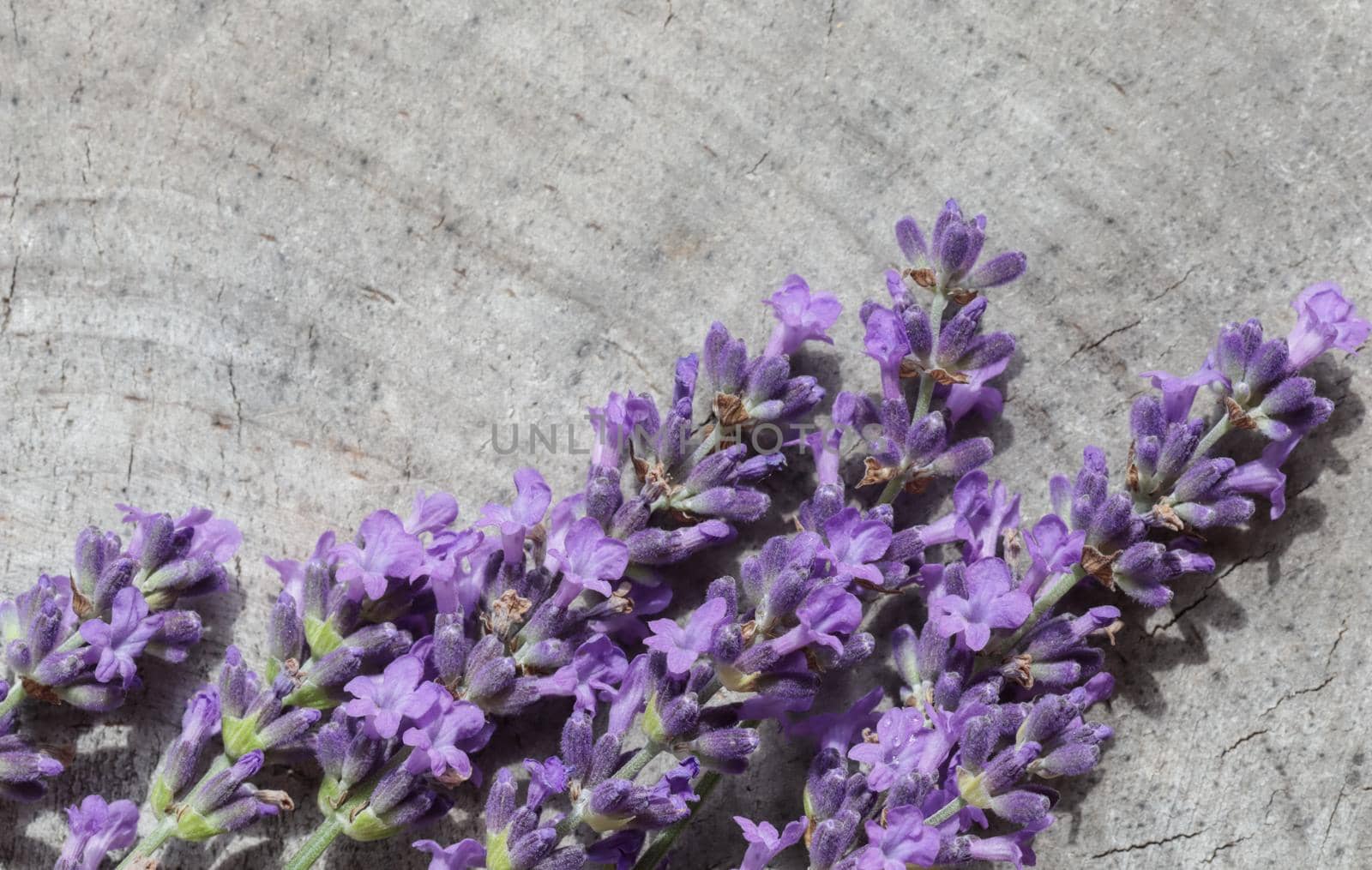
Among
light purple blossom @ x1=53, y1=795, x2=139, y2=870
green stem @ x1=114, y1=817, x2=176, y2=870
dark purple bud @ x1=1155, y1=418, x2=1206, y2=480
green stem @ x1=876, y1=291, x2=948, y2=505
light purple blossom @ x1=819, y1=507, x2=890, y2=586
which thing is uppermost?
dark purple bud @ x1=1155, y1=418, x2=1206, y2=480

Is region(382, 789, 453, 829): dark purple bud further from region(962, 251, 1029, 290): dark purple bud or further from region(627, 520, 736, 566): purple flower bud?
region(962, 251, 1029, 290): dark purple bud

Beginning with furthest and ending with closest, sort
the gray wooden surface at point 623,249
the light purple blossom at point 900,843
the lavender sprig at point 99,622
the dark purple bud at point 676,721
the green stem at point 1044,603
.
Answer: the gray wooden surface at point 623,249
the green stem at point 1044,603
the lavender sprig at point 99,622
the dark purple bud at point 676,721
the light purple blossom at point 900,843

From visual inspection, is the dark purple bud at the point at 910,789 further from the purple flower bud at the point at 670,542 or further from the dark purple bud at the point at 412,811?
the dark purple bud at the point at 412,811

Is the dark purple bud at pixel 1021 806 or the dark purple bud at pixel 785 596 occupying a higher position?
the dark purple bud at pixel 785 596

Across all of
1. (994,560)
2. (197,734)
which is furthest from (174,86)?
(994,560)

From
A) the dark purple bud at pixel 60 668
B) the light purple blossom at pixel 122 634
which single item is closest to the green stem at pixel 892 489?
the light purple blossom at pixel 122 634

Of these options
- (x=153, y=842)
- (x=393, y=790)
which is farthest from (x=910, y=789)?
(x=153, y=842)

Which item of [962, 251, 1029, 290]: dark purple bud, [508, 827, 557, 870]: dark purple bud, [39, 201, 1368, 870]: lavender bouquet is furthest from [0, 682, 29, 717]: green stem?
[962, 251, 1029, 290]: dark purple bud
